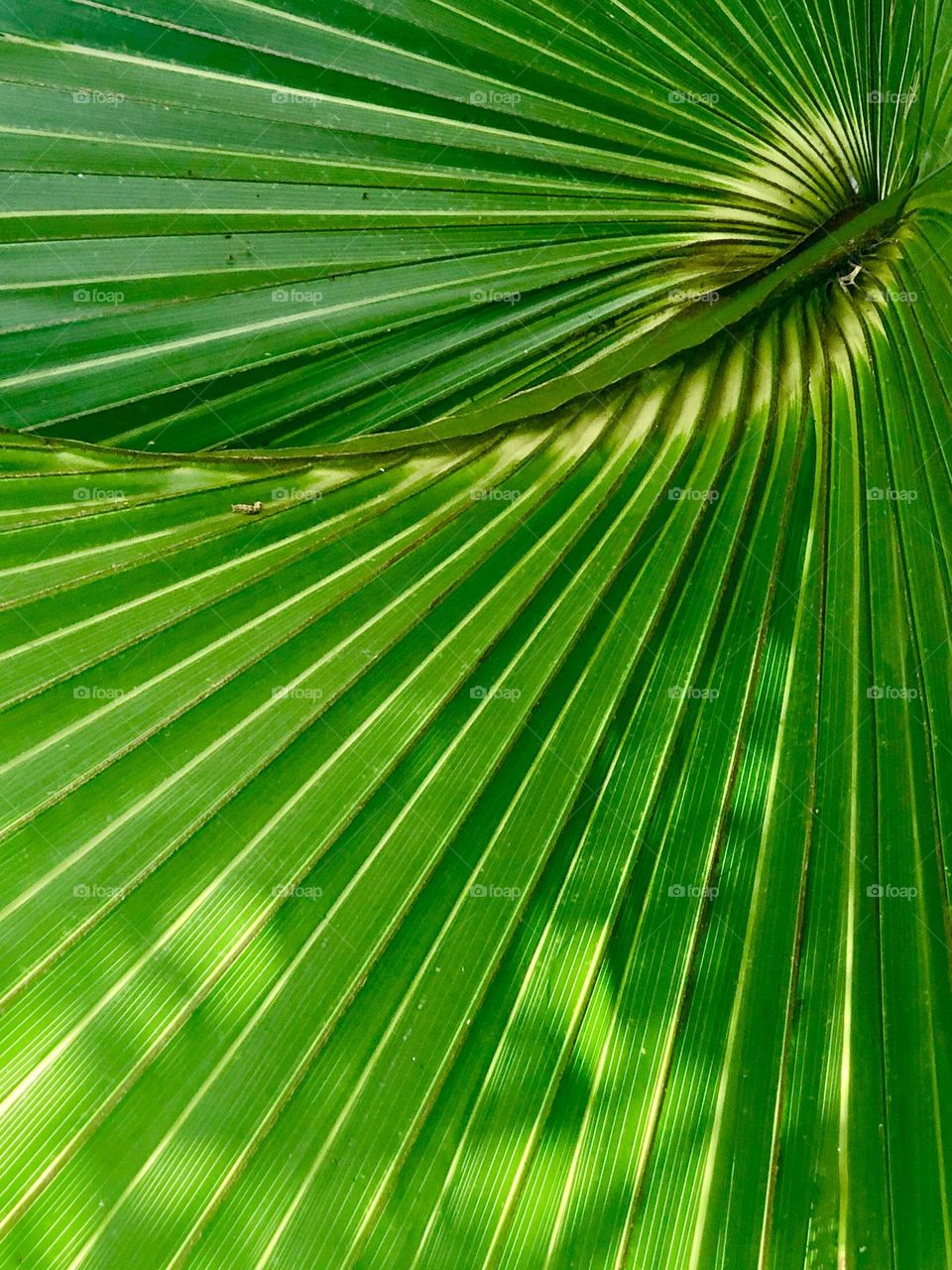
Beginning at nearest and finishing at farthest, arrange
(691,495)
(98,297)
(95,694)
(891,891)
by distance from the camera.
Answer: (891,891)
(95,694)
(691,495)
(98,297)

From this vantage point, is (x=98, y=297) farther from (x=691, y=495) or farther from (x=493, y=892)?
(x=493, y=892)

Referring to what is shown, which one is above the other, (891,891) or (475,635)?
(475,635)

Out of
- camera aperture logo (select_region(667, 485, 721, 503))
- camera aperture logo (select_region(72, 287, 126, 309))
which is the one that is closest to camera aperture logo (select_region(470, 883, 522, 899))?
camera aperture logo (select_region(667, 485, 721, 503))

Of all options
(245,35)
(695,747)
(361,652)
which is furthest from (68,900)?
(245,35)

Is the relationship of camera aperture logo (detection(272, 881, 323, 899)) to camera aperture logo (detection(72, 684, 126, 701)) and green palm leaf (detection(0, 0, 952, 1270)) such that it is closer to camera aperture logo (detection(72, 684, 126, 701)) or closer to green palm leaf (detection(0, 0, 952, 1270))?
green palm leaf (detection(0, 0, 952, 1270))

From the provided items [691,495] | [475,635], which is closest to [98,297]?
[475,635]

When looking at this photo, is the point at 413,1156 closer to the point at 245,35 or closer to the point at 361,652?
the point at 361,652

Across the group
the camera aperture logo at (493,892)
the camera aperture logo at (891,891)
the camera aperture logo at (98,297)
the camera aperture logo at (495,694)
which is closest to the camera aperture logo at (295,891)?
the camera aperture logo at (493,892)

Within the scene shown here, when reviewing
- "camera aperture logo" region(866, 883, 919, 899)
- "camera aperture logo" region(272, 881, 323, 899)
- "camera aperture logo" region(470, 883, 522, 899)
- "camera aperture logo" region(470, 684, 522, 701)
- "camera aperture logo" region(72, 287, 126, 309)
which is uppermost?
"camera aperture logo" region(72, 287, 126, 309)
